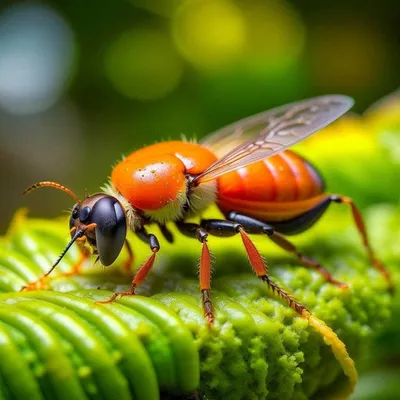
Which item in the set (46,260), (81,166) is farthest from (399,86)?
(46,260)

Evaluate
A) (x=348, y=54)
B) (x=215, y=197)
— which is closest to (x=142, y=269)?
(x=215, y=197)

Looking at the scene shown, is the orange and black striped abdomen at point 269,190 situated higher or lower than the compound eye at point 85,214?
lower

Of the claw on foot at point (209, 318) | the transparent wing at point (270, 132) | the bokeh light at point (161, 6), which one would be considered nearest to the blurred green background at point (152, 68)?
the bokeh light at point (161, 6)

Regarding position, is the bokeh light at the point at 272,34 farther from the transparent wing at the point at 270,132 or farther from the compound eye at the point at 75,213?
the compound eye at the point at 75,213

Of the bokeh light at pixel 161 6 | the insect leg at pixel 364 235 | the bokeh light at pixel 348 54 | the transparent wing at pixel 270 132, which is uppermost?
the bokeh light at pixel 161 6

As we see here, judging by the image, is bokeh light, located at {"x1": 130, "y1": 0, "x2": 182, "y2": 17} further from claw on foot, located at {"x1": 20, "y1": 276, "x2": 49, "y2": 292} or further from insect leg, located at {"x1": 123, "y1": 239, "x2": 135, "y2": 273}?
claw on foot, located at {"x1": 20, "y1": 276, "x2": 49, "y2": 292}

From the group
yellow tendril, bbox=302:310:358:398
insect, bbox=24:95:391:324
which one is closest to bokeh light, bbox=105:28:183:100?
insect, bbox=24:95:391:324
